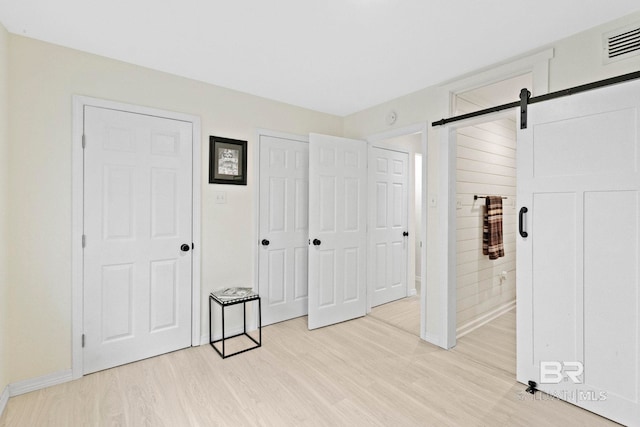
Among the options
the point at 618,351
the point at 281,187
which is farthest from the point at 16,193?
the point at 618,351

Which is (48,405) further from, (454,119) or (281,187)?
(454,119)

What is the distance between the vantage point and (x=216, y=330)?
2.96m

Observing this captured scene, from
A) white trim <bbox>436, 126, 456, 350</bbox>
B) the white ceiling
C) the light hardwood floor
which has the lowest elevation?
the light hardwood floor

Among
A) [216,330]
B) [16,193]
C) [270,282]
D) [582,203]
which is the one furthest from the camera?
[270,282]

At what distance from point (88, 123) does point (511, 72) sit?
326 cm

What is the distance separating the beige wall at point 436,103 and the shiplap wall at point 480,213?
302mm

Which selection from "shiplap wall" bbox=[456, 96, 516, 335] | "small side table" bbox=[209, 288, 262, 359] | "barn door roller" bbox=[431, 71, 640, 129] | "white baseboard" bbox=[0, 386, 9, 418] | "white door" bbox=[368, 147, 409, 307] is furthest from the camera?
Answer: "white door" bbox=[368, 147, 409, 307]

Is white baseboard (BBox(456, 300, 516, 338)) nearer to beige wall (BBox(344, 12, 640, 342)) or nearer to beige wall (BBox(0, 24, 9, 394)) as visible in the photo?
beige wall (BBox(344, 12, 640, 342))

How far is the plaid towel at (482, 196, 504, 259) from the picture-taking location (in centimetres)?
342

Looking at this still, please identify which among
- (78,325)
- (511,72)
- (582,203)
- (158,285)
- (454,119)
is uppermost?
(511,72)

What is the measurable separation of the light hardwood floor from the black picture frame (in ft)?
5.18

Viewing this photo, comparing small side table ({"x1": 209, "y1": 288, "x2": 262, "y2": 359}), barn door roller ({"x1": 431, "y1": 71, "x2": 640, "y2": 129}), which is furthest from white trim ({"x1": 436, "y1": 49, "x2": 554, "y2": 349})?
small side table ({"x1": 209, "y1": 288, "x2": 262, "y2": 359})

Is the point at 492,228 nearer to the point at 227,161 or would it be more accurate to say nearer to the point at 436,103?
the point at 436,103

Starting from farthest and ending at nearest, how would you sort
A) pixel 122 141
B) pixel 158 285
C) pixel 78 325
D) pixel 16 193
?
pixel 158 285 → pixel 122 141 → pixel 78 325 → pixel 16 193
